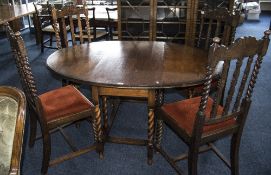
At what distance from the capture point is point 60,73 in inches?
68.8

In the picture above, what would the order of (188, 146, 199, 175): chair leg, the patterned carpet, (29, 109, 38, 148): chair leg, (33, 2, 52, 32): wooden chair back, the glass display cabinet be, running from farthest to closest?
(33, 2, 52, 32): wooden chair back → the glass display cabinet → (29, 109, 38, 148): chair leg → the patterned carpet → (188, 146, 199, 175): chair leg

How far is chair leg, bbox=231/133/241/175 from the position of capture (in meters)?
1.71

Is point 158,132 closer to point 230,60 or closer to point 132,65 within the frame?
point 132,65

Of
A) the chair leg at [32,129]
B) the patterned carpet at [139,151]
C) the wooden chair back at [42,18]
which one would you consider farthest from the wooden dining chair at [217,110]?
the wooden chair back at [42,18]

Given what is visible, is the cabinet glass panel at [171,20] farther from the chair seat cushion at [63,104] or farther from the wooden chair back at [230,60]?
the wooden chair back at [230,60]

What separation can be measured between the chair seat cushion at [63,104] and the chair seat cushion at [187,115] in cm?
57

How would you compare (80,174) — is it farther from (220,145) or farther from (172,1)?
(172,1)

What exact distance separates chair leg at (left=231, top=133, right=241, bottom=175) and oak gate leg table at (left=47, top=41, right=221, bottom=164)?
46cm

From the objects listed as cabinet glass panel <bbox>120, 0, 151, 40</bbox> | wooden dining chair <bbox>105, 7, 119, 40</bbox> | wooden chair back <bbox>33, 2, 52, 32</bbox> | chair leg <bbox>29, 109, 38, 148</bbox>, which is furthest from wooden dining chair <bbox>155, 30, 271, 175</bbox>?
wooden chair back <bbox>33, 2, 52, 32</bbox>

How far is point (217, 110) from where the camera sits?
4.85ft

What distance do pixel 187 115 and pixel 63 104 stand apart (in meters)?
0.85

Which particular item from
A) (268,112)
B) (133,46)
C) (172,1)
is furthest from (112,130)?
(172,1)

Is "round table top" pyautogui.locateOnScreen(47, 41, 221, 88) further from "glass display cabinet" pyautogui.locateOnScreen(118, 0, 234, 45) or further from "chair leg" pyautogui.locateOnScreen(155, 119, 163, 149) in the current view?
"glass display cabinet" pyautogui.locateOnScreen(118, 0, 234, 45)

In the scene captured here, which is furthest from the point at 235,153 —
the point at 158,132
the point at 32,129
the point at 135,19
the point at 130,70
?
the point at 135,19
